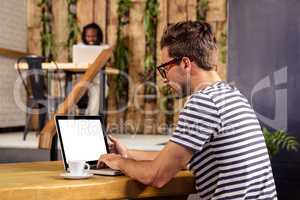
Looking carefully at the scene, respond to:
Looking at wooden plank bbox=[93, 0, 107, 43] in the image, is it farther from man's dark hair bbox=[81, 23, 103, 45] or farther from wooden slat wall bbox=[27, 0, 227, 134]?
man's dark hair bbox=[81, 23, 103, 45]

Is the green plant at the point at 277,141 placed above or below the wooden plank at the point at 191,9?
below

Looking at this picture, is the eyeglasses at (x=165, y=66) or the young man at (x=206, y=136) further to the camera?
the eyeglasses at (x=165, y=66)

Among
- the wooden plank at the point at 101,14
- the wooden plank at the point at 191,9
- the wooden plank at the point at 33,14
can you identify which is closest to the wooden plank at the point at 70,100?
the wooden plank at the point at 191,9

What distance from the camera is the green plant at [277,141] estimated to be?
4.23 meters

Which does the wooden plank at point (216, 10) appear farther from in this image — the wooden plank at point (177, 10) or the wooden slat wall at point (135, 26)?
the wooden plank at point (177, 10)

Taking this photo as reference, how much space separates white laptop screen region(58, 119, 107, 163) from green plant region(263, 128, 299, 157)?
84.9 inches

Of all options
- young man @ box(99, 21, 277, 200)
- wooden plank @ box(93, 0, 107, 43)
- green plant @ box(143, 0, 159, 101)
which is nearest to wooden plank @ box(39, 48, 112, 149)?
young man @ box(99, 21, 277, 200)

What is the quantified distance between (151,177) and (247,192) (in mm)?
326

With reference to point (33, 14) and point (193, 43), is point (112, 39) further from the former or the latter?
point (193, 43)

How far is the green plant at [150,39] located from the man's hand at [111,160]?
6191mm

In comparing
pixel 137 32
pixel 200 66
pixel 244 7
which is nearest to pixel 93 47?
pixel 137 32

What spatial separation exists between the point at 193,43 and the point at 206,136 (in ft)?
1.14

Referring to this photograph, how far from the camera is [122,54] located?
331 inches

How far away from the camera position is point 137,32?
850cm
